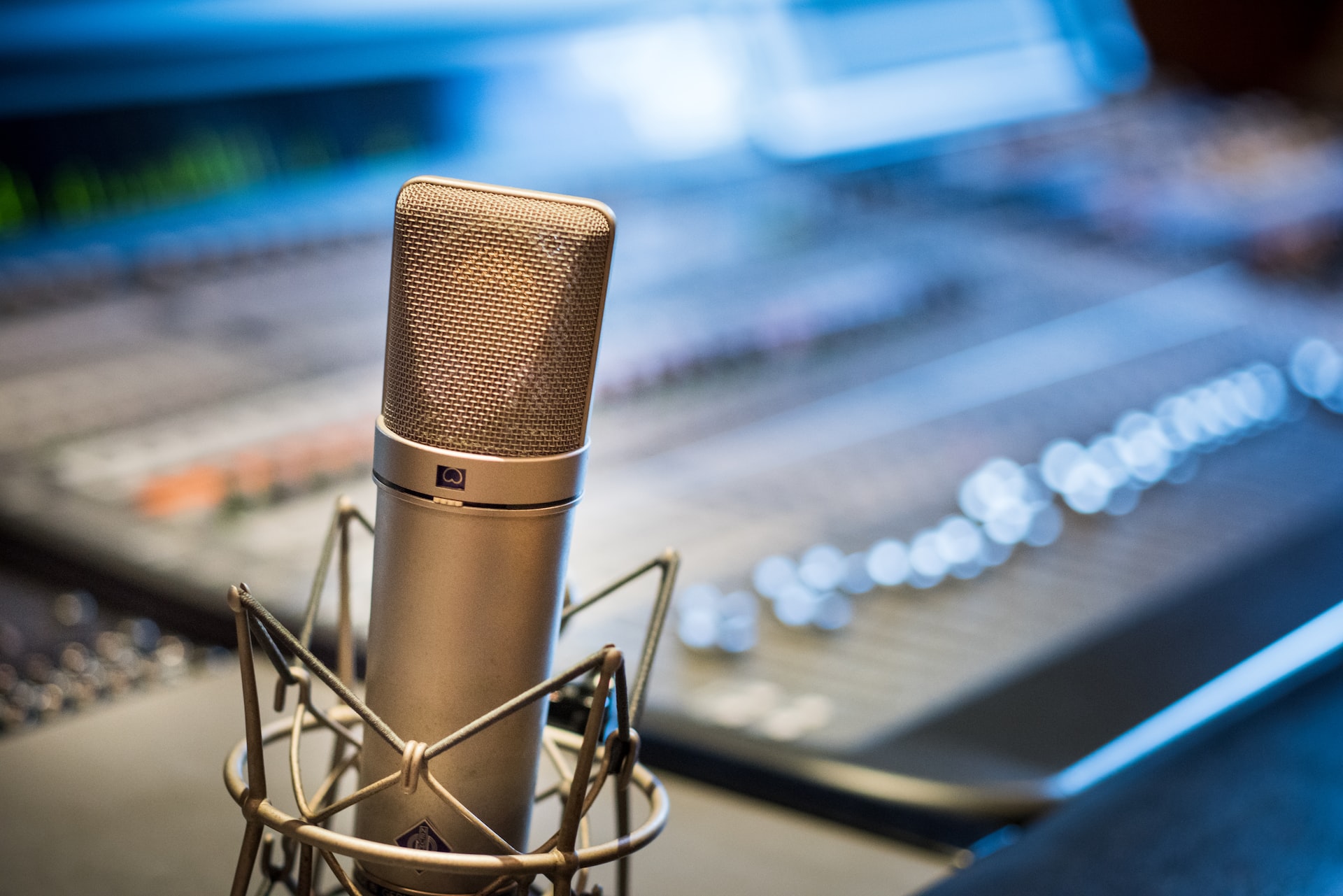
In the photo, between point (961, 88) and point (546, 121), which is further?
point (961, 88)

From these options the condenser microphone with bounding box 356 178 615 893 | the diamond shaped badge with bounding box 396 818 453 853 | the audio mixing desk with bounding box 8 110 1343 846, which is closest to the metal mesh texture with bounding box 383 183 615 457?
the condenser microphone with bounding box 356 178 615 893

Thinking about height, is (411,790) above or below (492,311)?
below

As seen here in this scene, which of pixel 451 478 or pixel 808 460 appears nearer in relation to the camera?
pixel 451 478

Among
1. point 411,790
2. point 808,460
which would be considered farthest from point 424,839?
point 808,460

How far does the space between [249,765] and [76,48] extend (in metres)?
1.30

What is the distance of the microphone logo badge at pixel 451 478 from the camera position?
0.46m

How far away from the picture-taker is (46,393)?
1.32 m

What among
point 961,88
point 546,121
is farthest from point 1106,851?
point 961,88

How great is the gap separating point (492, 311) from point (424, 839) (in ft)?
0.61

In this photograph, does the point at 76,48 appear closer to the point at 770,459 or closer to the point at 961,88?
the point at 770,459

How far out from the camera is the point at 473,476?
0.46 meters

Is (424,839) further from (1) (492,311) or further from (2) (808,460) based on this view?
(2) (808,460)

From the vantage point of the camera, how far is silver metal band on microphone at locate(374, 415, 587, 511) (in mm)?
456

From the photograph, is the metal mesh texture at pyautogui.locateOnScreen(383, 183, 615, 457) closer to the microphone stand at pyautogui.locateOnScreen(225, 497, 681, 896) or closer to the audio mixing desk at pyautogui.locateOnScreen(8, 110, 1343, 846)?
the microphone stand at pyautogui.locateOnScreen(225, 497, 681, 896)
